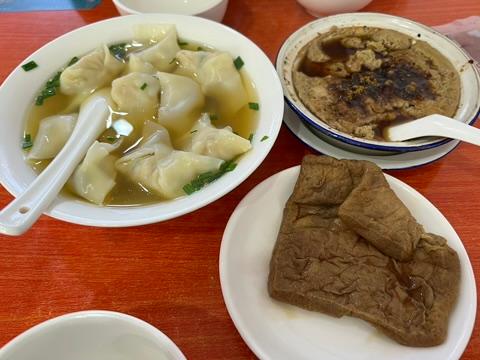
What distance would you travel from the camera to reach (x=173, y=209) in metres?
1.20

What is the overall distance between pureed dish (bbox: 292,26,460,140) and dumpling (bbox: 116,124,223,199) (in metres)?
0.54

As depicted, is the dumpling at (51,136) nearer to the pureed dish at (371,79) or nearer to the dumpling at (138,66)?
the dumpling at (138,66)

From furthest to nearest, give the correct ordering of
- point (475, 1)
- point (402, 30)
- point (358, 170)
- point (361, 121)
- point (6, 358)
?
point (475, 1), point (402, 30), point (361, 121), point (358, 170), point (6, 358)

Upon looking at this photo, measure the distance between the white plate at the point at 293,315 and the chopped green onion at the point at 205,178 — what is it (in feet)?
0.40

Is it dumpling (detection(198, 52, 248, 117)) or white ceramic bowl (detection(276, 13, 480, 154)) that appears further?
dumpling (detection(198, 52, 248, 117))

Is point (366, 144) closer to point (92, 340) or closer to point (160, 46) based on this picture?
point (160, 46)

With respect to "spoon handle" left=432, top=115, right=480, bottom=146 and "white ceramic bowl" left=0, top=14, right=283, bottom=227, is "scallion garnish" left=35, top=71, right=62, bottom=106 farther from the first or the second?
"spoon handle" left=432, top=115, right=480, bottom=146

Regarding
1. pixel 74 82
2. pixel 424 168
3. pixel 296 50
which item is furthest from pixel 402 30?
pixel 74 82

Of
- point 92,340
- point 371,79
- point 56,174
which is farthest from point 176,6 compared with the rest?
point 92,340

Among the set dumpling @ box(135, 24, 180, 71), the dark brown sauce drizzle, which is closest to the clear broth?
dumpling @ box(135, 24, 180, 71)

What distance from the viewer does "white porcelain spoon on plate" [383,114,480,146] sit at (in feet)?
4.73

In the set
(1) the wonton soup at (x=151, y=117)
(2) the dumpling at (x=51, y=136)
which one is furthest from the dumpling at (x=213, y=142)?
(2) the dumpling at (x=51, y=136)

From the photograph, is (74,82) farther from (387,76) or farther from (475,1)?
(475,1)

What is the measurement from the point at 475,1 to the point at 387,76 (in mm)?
1087
